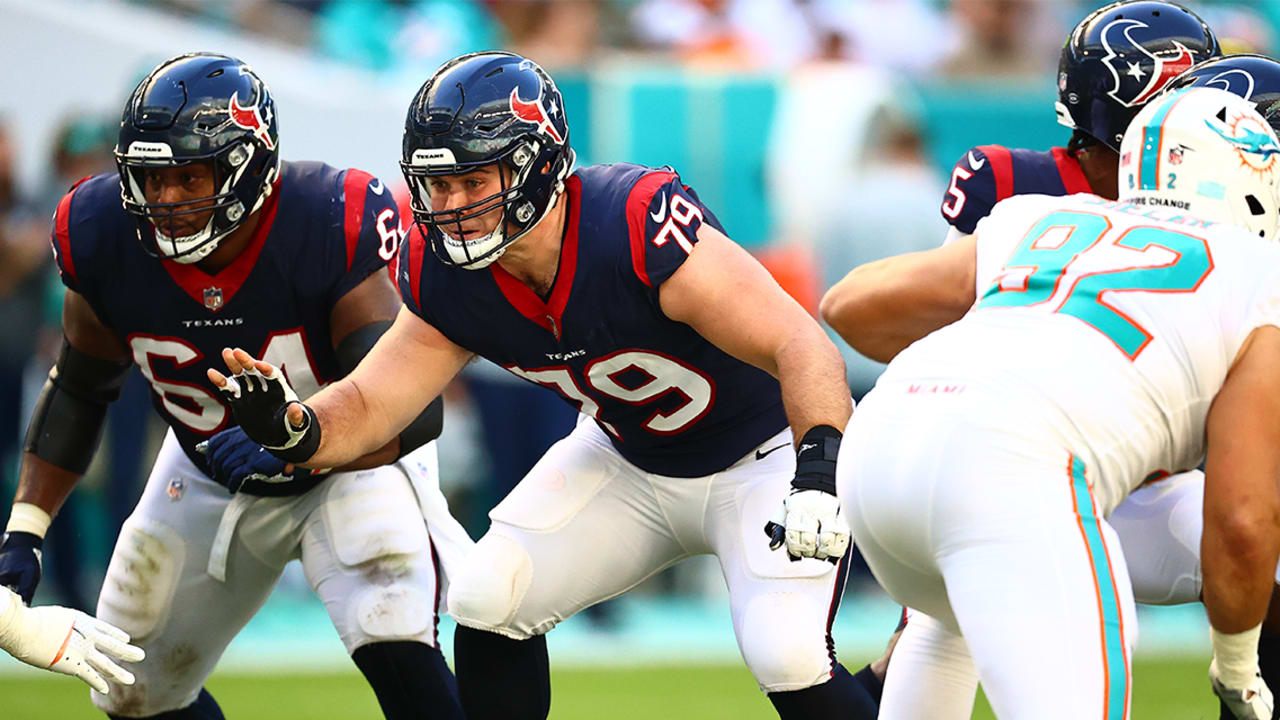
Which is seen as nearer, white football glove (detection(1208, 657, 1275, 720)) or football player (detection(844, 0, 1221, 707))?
white football glove (detection(1208, 657, 1275, 720))

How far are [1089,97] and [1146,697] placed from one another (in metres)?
2.89

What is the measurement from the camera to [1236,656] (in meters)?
2.90

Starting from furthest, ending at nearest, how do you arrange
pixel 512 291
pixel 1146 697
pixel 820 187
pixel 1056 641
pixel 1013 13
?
pixel 1013 13
pixel 820 187
pixel 1146 697
pixel 512 291
pixel 1056 641

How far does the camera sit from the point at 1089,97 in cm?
402

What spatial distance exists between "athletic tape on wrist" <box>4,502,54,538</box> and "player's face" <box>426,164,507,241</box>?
1369 mm

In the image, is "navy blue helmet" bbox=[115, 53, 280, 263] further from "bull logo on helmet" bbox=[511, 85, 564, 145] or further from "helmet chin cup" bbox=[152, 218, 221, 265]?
"bull logo on helmet" bbox=[511, 85, 564, 145]

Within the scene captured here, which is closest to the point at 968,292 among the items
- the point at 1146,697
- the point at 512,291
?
the point at 512,291

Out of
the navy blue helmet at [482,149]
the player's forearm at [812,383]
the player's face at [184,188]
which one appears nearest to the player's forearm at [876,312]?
the player's forearm at [812,383]

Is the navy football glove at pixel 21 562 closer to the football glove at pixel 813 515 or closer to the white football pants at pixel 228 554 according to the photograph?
the white football pants at pixel 228 554

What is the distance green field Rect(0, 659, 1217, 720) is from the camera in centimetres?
574

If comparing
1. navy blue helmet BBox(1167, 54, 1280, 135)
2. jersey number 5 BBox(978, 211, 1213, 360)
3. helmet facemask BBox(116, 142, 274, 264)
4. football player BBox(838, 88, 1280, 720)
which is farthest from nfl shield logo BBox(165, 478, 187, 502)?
navy blue helmet BBox(1167, 54, 1280, 135)

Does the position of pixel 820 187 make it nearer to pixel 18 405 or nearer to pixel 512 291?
pixel 18 405

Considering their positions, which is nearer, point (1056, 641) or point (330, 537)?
point (1056, 641)

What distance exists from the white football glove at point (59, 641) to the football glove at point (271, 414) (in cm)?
56
